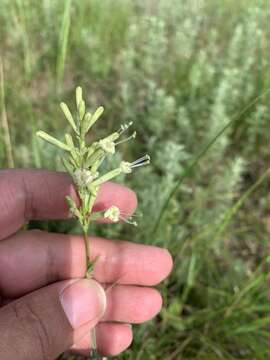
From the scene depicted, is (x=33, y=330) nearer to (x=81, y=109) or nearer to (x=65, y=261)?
(x=65, y=261)

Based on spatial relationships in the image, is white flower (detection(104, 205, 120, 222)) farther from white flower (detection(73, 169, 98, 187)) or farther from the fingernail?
the fingernail

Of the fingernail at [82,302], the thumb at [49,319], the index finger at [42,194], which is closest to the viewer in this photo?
the thumb at [49,319]

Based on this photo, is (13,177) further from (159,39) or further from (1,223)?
(159,39)

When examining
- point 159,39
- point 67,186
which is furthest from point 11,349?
point 159,39

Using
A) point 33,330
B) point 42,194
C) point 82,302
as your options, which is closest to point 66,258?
point 42,194

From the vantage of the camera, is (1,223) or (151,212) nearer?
(1,223)

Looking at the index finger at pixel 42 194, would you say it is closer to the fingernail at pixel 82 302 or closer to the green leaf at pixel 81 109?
the fingernail at pixel 82 302

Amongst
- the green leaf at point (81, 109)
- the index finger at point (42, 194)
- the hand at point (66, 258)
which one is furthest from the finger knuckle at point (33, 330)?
the green leaf at point (81, 109)

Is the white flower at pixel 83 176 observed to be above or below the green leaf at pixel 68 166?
below
